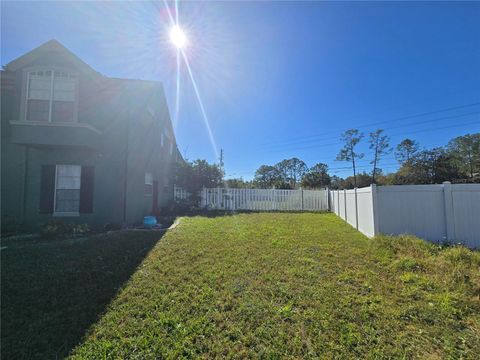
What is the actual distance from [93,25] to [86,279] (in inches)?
325

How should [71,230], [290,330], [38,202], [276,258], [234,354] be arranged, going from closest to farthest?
[234,354]
[290,330]
[276,258]
[71,230]
[38,202]

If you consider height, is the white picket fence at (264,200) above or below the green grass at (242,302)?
above

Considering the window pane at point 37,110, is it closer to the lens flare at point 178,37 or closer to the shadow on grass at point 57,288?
the shadow on grass at point 57,288

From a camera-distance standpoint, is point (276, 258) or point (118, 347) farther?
point (276, 258)

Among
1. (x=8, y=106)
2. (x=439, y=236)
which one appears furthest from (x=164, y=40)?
(x=439, y=236)

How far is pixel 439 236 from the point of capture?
18.8 ft

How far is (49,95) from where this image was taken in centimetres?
796

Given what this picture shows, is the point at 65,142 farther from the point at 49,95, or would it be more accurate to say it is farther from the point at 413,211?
the point at 413,211

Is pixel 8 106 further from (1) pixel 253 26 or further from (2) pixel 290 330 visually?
(2) pixel 290 330

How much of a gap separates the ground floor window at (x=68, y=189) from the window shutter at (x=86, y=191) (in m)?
0.18

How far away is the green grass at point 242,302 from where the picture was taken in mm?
2357

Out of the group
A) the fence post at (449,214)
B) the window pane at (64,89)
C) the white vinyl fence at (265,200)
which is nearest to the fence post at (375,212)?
the fence post at (449,214)

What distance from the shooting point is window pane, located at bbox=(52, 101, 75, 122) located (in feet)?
26.3

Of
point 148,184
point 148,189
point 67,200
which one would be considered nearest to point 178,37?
point 148,184
